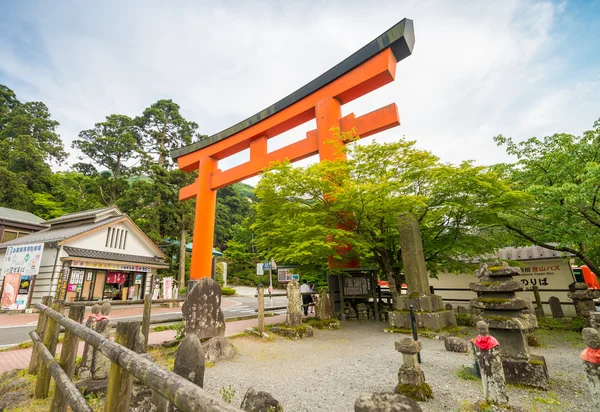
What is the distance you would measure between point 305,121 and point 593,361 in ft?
35.0

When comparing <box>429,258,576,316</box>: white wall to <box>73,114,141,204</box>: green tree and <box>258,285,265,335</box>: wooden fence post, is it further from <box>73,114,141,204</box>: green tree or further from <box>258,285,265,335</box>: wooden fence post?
<box>73,114,141,204</box>: green tree

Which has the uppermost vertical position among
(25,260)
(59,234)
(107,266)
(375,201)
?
(59,234)

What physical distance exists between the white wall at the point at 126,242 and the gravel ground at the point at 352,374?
12.4 metres

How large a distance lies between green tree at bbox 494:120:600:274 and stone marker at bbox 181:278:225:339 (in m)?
7.79

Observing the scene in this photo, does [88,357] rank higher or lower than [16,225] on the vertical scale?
lower

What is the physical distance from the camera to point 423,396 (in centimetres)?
321

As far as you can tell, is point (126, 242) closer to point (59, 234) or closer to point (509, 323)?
point (59, 234)

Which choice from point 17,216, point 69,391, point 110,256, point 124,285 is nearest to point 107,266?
point 110,256

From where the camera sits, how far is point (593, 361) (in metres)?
2.57

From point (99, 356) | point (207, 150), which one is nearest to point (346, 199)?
point (99, 356)

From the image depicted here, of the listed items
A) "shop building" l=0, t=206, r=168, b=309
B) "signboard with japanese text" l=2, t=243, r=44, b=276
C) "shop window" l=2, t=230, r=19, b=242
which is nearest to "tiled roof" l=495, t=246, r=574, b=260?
"shop building" l=0, t=206, r=168, b=309

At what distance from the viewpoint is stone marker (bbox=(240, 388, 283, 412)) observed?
183 cm

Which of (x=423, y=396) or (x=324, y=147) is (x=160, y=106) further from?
(x=423, y=396)

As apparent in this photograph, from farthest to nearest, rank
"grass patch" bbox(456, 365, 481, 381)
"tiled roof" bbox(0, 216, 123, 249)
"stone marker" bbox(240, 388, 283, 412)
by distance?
"tiled roof" bbox(0, 216, 123, 249), "grass patch" bbox(456, 365, 481, 381), "stone marker" bbox(240, 388, 283, 412)
